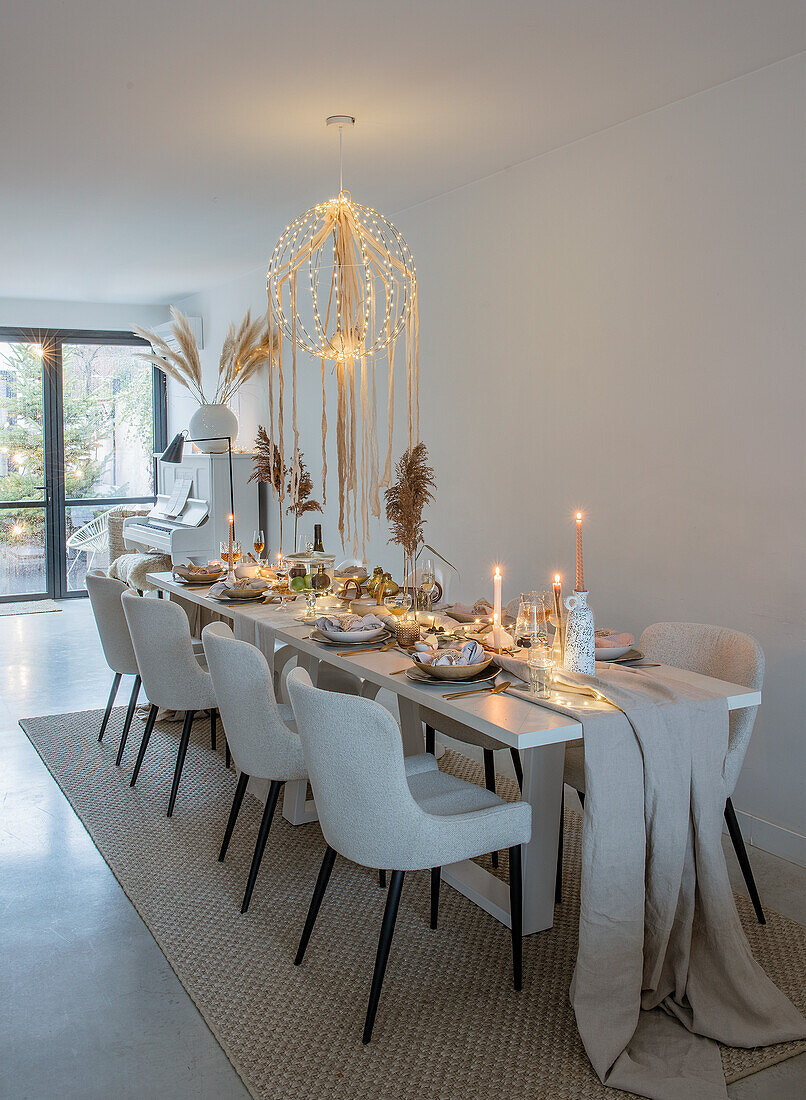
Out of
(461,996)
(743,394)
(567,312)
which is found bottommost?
(461,996)

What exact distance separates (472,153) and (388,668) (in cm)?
250

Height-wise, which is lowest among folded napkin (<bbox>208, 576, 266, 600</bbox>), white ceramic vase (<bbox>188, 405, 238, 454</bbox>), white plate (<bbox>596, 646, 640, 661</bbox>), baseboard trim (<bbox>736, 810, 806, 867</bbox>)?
baseboard trim (<bbox>736, 810, 806, 867</bbox>)

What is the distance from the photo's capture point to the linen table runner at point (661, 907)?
83.9 inches

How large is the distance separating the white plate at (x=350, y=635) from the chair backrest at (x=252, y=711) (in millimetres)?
311

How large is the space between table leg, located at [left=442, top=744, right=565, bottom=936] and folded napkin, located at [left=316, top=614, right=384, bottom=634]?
2.13 feet

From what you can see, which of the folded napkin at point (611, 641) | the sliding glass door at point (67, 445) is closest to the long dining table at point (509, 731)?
the folded napkin at point (611, 641)

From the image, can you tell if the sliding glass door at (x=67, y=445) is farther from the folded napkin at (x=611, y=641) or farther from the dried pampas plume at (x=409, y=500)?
the folded napkin at (x=611, y=641)

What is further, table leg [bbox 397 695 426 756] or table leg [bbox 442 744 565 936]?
table leg [bbox 397 695 426 756]

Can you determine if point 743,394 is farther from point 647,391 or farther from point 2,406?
point 2,406

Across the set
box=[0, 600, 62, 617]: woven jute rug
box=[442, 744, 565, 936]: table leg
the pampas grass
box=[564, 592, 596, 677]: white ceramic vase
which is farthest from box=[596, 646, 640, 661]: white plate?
box=[0, 600, 62, 617]: woven jute rug

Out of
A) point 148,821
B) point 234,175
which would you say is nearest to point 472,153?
point 234,175

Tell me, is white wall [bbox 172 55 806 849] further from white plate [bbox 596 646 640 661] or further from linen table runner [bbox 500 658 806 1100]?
linen table runner [bbox 500 658 806 1100]

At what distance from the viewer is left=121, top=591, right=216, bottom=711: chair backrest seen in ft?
11.1

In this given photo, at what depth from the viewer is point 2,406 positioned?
27.1 feet
